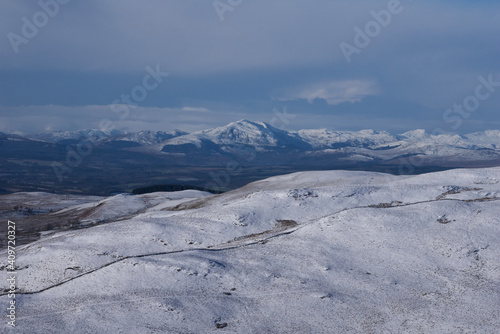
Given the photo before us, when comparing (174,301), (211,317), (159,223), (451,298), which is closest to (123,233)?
(159,223)

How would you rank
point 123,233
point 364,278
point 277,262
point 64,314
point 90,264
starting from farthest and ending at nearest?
point 123,233, point 90,264, point 277,262, point 364,278, point 64,314

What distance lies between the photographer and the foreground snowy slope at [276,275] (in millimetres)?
25578

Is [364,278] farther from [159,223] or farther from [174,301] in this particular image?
[159,223]

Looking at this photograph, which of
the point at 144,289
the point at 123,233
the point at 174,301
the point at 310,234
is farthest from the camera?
the point at 123,233

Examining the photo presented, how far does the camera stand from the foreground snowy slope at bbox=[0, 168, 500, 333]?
2558cm

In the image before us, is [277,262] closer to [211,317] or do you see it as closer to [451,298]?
[211,317]

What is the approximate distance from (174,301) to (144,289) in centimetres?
342

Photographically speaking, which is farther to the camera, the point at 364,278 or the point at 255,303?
the point at 364,278

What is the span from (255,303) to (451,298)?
1481cm

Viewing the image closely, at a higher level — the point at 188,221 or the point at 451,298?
the point at 188,221

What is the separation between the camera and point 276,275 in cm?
3198

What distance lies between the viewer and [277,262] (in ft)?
113

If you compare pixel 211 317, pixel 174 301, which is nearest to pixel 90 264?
pixel 174 301

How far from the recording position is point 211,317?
25984mm
